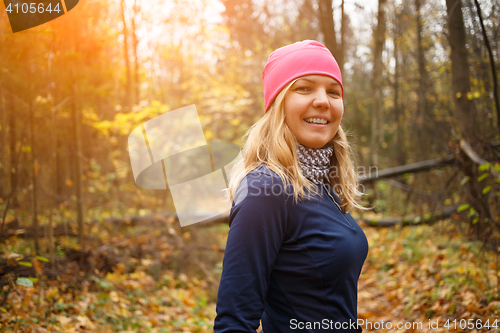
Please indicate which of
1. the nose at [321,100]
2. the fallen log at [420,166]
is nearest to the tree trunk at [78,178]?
the nose at [321,100]

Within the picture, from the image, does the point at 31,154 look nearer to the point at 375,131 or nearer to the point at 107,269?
the point at 107,269

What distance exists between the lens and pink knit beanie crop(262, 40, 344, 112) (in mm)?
1602

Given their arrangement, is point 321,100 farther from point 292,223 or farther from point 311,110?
point 292,223

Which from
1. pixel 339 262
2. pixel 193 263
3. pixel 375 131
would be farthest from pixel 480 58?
pixel 375 131

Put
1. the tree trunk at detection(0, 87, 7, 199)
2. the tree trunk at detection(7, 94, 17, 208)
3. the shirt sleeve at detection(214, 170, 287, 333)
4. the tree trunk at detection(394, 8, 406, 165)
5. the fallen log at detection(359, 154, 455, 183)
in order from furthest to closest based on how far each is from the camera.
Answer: the tree trunk at detection(394, 8, 406, 165), the fallen log at detection(359, 154, 455, 183), the tree trunk at detection(7, 94, 17, 208), the tree trunk at detection(0, 87, 7, 199), the shirt sleeve at detection(214, 170, 287, 333)

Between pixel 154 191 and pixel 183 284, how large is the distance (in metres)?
3.76

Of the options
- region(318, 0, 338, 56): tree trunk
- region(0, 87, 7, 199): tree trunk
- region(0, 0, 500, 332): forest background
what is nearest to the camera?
region(0, 0, 500, 332): forest background

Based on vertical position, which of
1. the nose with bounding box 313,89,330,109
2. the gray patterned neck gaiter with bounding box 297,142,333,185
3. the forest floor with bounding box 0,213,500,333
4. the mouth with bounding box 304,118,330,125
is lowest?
the forest floor with bounding box 0,213,500,333

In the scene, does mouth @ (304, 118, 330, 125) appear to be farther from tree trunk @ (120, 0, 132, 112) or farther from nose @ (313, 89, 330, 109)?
tree trunk @ (120, 0, 132, 112)

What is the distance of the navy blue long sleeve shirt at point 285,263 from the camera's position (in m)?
1.20

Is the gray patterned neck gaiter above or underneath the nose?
underneath

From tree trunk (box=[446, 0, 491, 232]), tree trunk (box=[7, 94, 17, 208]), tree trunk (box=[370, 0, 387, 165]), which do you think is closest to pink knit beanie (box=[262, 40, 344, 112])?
tree trunk (box=[446, 0, 491, 232])

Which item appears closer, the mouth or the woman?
the woman

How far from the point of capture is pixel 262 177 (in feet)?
4.45
